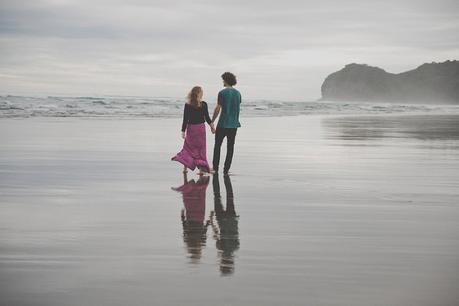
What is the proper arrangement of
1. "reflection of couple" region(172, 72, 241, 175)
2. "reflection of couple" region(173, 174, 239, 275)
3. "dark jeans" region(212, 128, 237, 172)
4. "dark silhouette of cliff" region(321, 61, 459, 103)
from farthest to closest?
"dark silhouette of cliff" region(321, 61, 459, 103) → "reflection of couple" region(172, 72, 241, 175) → "dark jeans" region(212, 128, 237, 172) → "reflection of couple" region(173, 174, 239, 275)

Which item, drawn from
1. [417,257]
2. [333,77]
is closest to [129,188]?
[417,257]

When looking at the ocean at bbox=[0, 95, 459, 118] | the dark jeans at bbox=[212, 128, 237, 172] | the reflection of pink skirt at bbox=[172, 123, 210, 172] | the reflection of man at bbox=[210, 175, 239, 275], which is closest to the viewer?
the reflection of man at bbox=[210, 175, 239, 275]

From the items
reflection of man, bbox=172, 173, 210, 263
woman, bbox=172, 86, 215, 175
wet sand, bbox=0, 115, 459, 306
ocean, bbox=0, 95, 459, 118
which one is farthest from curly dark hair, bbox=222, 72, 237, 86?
ocean, bbox=0, 95, 459, 118

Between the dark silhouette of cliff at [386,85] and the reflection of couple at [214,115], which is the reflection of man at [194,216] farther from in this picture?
the dark silhouette of cliff at [386,85]

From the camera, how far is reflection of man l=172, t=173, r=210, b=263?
4.66m

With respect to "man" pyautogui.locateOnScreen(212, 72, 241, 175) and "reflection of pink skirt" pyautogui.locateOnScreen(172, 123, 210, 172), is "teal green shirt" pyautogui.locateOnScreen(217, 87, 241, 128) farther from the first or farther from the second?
"reflection of pink skirt" pyautogui.locateOnScreen(172, 123, 210, 172)

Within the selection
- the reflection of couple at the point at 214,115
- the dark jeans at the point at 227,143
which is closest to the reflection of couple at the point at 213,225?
the dark jeans at the point at 227,143

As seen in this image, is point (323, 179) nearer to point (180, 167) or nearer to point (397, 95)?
point (180, 167)

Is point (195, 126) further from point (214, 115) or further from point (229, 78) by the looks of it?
point (229, 78)

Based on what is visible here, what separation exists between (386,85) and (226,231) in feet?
659

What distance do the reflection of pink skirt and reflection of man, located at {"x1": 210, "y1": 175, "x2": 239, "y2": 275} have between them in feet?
8.85

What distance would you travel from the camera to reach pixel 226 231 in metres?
5.27

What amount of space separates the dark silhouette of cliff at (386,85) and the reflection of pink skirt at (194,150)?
592ft

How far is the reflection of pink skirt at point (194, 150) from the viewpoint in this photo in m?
10.3
